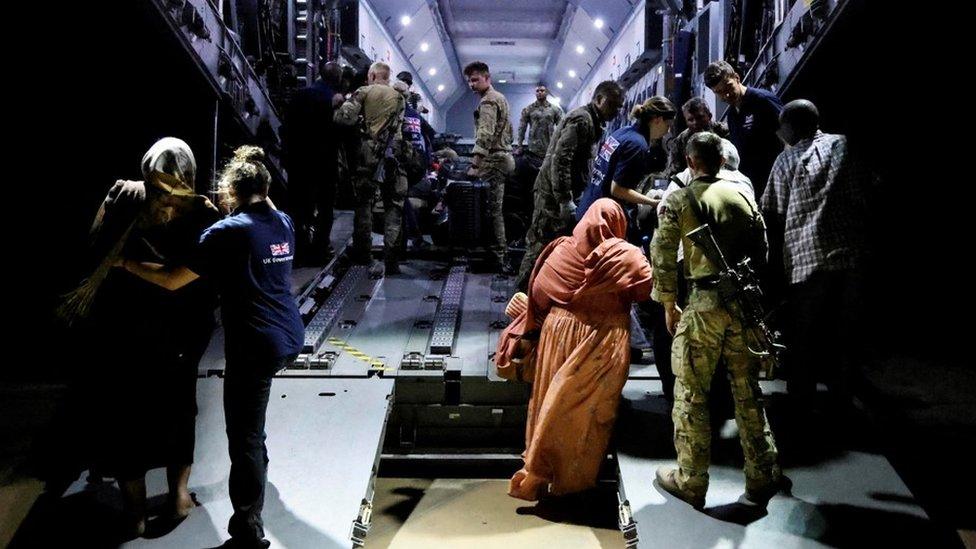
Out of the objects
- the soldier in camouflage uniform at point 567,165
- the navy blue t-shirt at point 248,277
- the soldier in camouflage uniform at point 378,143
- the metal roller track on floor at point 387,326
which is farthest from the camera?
the soldier in camouflage uniform at point 378,143

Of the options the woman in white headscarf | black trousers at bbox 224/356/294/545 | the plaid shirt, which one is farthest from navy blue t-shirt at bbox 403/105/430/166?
black trousers at bbox 224/356/294/545

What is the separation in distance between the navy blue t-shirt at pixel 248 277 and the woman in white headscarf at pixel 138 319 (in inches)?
7.2

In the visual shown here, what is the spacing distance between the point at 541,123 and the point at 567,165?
3201mm

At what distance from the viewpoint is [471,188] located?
815 centimetres

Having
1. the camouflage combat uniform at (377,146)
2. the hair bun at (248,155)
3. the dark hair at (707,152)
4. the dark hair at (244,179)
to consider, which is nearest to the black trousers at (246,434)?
the dark hair at (244,179)

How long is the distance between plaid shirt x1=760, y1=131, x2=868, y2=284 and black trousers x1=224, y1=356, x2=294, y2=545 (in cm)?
264

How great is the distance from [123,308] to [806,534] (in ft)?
9.36

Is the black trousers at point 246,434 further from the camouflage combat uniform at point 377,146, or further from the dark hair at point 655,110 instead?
the camouflage combat uniform at point 377,146

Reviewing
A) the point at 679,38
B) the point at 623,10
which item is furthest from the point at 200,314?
the point at 623,10

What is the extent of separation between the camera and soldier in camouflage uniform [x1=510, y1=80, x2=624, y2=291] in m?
4.96

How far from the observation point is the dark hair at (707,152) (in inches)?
123

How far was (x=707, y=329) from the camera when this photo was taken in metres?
3.09

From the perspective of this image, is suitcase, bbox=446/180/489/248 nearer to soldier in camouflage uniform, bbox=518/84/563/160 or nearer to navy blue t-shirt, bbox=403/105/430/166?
navy blue t-shirt, bbox=403/105/430/166

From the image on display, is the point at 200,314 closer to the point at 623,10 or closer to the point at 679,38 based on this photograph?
the point at 679,38
